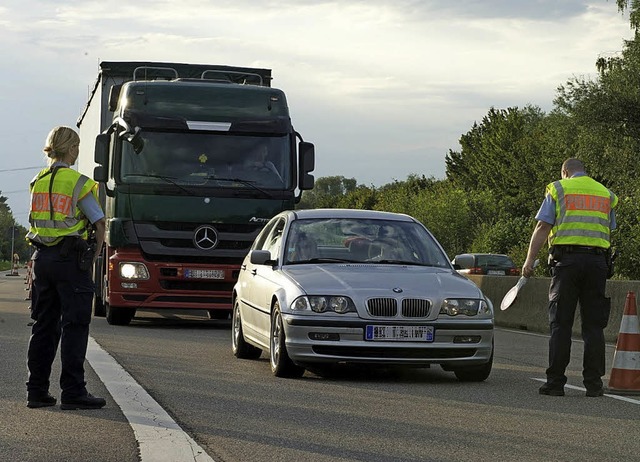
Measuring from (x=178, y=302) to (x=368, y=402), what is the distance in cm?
906

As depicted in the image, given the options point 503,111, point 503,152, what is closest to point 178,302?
point 503,152

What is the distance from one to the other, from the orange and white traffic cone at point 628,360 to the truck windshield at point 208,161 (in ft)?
25.3

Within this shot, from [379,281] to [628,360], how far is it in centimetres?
209

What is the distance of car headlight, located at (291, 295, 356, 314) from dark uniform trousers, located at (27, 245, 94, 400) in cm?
260

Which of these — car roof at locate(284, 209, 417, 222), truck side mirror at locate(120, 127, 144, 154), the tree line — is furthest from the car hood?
the tree line

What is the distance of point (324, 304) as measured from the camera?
1112 centimetres

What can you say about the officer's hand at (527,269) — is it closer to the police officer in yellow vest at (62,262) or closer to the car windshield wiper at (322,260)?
the car windshield wiper at (322,260)

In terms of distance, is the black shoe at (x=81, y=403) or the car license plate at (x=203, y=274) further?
the car license plate at (x=203, y=274)

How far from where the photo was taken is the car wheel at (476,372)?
11.4 m

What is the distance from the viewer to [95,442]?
7.25 metres

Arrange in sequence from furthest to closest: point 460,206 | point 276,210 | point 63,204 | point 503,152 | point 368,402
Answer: point 503,152 < point 460,206 < point 276,210 < point 368,402 < point 63,204

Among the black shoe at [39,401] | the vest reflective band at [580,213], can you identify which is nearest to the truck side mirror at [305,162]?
the vest reflective band at [580,213]

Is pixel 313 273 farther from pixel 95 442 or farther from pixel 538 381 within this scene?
pixel 95 442

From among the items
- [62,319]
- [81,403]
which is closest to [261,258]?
[62,319]
